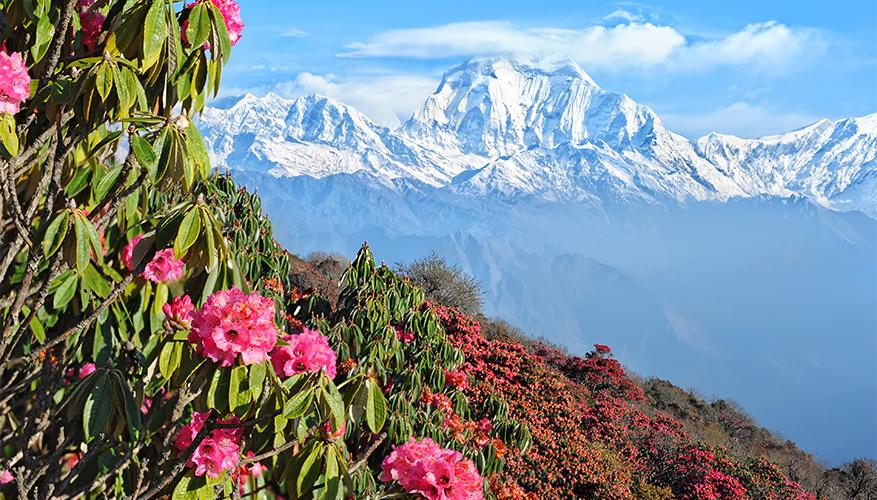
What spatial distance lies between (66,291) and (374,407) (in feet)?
3.62

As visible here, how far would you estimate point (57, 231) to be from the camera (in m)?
1.45

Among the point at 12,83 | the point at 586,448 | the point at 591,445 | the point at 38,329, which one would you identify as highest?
the point at 12,83

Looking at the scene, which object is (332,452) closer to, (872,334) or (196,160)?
(196,160)

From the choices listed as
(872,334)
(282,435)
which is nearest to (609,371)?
(282,435)

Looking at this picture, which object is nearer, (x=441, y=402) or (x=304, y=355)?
(x=304, y=355)

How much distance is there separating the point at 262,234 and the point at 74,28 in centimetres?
442

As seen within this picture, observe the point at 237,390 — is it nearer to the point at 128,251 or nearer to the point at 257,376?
the point at 257,376

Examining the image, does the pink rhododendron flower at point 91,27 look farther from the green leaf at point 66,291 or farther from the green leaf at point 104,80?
the green leaf at point 66,291

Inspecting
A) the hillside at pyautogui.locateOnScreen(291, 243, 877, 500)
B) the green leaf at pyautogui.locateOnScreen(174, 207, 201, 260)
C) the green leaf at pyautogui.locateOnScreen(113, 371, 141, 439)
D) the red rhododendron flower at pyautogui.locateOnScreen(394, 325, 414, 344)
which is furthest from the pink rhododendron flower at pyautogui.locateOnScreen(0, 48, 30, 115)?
the red rhododendron flower at pyautogui.locateOnScreen(394, 325, 414, 344)

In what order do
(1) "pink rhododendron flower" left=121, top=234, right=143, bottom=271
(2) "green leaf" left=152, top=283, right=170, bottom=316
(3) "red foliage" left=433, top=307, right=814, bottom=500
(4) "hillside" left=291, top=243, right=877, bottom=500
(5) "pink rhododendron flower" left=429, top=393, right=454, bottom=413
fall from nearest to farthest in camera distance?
(2) "green leaf" left=152, top=283, right=170, bottom=316, (1) "pink rhododendron flower" left=121, top=234, right=143, bottom=271, (5) "pink rhododendron flower" left=429, top=393, right=454, bottom=413, (4) "hillside" left=291, top=243, right=877, bottom=500, (3) "red foliage" left=433, top=307, right=814, bottom=500

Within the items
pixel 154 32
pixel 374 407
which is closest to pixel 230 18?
pixel 154 32

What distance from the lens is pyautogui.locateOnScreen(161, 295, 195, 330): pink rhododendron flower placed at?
165 centimetres

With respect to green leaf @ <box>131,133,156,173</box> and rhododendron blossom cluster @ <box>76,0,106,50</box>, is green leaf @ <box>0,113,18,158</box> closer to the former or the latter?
green leaf @ <box>131,133,156,173</box>

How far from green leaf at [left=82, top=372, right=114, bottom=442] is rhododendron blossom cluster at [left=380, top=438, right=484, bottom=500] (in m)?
0.97
